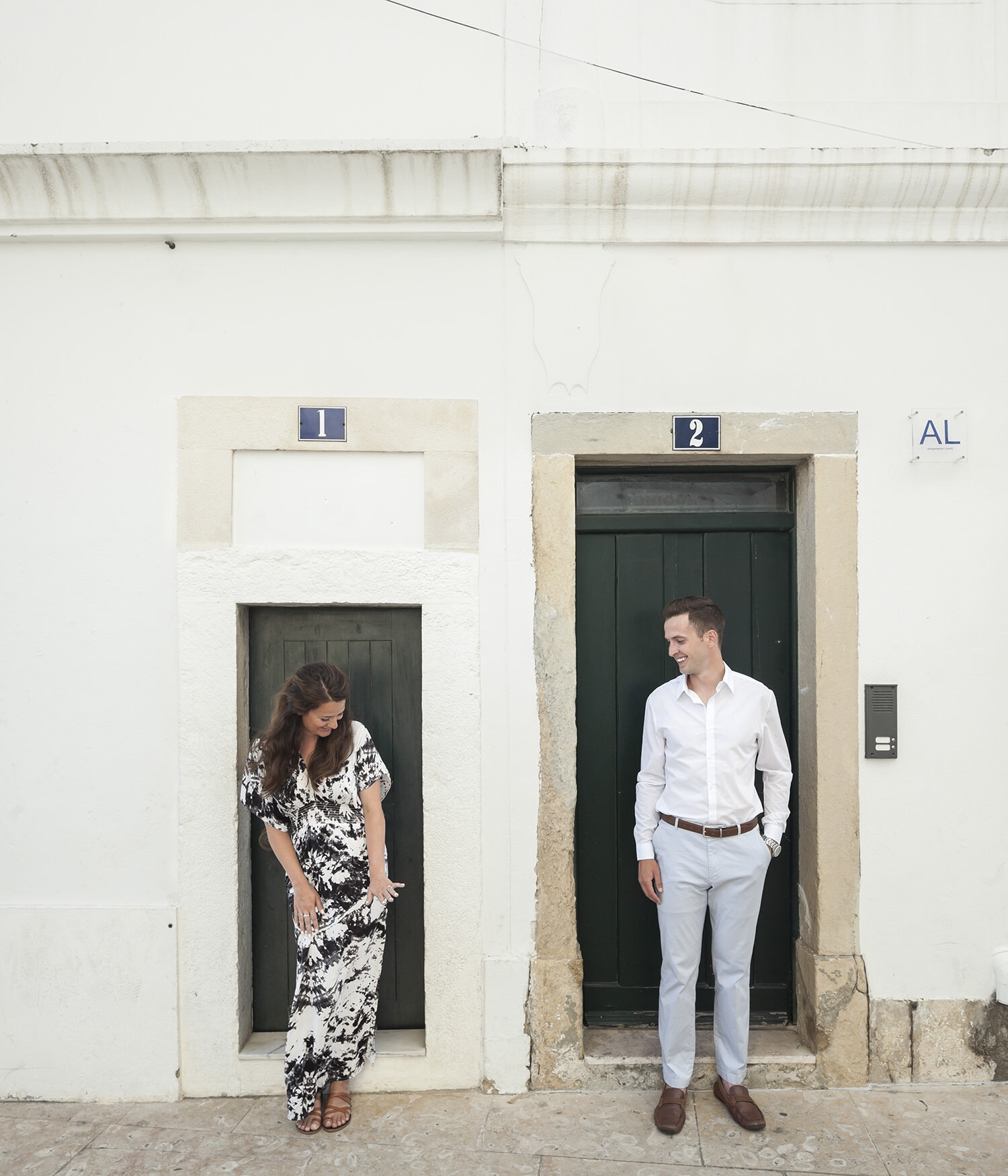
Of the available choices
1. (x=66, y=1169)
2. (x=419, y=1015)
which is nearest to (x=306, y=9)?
(x=419, y=1015)

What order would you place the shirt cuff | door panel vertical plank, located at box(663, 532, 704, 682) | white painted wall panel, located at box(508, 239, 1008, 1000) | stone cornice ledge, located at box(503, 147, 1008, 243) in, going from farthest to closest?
door panel vertical plank, located at box(663, 532, 704, 682) < white painted wall panel, located at box(508, 239, 1008, 1000) < stone cornice ledge, located at box(503, 147, 1008, 243) < the shirt cuff

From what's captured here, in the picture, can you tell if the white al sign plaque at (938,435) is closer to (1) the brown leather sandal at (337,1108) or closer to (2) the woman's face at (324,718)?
(2) the woman's face at (324,718)

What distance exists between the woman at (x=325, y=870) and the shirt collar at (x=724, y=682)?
3.91ft

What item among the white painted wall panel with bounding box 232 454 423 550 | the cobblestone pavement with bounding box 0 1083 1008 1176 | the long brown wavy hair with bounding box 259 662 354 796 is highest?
the white painted wall panel with bounding box 232 454 423 550

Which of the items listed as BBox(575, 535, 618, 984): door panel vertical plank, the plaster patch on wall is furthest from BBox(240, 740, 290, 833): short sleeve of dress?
the plaster patch on wall

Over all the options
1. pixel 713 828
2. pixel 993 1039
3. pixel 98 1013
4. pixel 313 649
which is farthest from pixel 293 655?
pixel 993 1039

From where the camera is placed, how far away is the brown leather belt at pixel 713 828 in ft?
10.2

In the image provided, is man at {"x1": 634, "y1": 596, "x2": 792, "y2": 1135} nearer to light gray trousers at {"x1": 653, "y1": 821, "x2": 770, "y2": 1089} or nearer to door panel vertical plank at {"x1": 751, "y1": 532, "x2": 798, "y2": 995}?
light gray trousers at {"x1": 653, "y1": 821, "x2": 770, "y2": 1089}

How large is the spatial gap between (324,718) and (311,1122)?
1552 mm

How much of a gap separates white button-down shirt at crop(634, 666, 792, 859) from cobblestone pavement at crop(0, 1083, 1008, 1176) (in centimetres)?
103

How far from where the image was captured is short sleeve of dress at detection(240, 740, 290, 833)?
3.10 metres

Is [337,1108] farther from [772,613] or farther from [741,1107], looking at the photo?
[772,613]

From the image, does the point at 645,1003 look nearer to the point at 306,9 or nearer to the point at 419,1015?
the point at 419,1015

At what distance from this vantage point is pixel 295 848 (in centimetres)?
321
